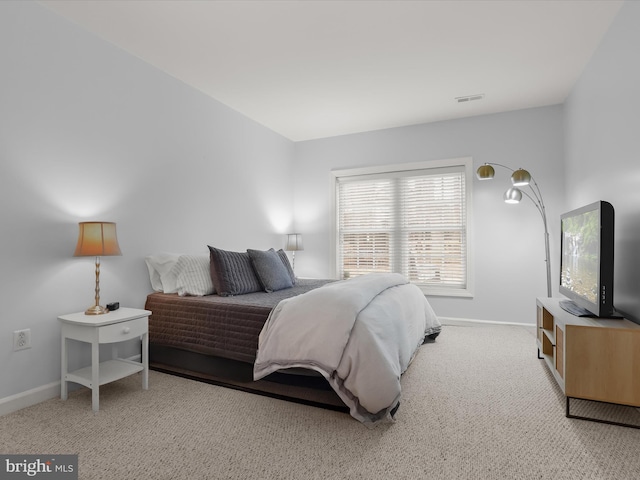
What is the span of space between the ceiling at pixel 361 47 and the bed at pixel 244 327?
1729 mm

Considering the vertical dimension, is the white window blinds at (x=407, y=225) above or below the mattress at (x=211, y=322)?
above

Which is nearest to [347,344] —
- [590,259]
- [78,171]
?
[590,259]

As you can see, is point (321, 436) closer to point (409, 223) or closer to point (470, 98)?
point (409, 223)

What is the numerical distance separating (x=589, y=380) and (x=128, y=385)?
2.98 meters

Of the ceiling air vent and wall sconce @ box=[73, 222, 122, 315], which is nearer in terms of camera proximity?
wall sconce @ box=[73, 222, 122, 315]

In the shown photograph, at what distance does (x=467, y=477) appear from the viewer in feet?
5.06

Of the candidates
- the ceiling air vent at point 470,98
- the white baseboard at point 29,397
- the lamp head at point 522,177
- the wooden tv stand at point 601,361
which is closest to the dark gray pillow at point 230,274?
the white baseboard at point 29,397

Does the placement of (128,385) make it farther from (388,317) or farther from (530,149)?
(530,149)

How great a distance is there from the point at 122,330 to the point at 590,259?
3093mm

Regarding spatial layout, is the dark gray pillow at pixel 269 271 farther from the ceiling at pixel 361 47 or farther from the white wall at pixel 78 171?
the ceiling at pixel 361 47

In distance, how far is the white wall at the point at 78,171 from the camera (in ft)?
7.37

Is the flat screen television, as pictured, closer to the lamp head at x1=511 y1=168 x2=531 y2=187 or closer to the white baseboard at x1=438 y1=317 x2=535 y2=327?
the lamp head at x1=511 y1=168 x2=531 y2=187

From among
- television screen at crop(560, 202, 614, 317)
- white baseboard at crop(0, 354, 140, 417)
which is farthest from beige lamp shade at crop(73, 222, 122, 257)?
television screen at crop(560, 202, 614, 317)

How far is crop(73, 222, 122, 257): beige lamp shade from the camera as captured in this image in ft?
7.74
